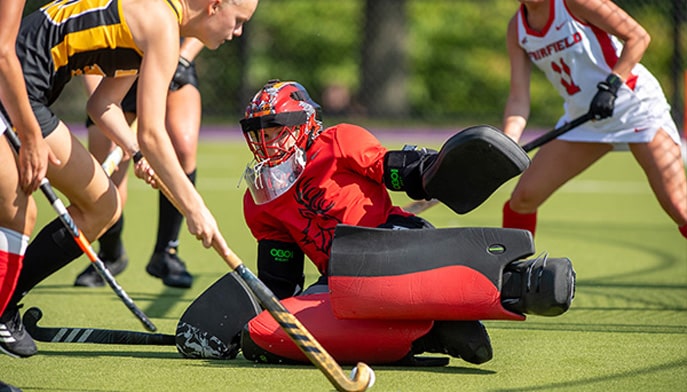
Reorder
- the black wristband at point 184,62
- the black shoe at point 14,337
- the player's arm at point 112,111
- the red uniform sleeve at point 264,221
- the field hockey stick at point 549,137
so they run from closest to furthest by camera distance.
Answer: the black shoe at point 14,337
the red uniform sleeve at point 264,221
the player's arm at point 112,111
the field hockey stick at point 549,137
the black wristband at point 184,62

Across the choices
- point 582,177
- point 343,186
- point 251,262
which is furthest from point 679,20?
point 343,186

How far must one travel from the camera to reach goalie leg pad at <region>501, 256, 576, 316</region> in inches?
131

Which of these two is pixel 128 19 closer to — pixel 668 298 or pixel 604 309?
pixel 604 309

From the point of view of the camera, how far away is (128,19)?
11.1 feet

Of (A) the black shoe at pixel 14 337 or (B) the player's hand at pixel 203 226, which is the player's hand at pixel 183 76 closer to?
(A) the black shoe at pixel 14 337

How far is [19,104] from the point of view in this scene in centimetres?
305

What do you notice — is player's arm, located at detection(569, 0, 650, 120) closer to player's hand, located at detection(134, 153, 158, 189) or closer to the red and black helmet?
the red and black helmet

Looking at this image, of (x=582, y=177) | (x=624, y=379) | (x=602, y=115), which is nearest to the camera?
(x=624, y=379)

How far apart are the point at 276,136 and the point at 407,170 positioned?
46 centimetres

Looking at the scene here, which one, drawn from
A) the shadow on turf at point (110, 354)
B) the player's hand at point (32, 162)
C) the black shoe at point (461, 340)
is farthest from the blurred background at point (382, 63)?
the player's hand at point (32, 162)

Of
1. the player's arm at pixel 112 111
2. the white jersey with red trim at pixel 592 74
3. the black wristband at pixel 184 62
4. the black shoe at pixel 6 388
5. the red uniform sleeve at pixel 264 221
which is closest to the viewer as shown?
the black shoe at pixel 6 388

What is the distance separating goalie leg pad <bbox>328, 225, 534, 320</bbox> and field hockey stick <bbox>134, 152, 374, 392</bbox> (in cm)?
28

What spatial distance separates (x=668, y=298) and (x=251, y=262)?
225cm

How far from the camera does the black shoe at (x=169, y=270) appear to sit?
17.0 ft
